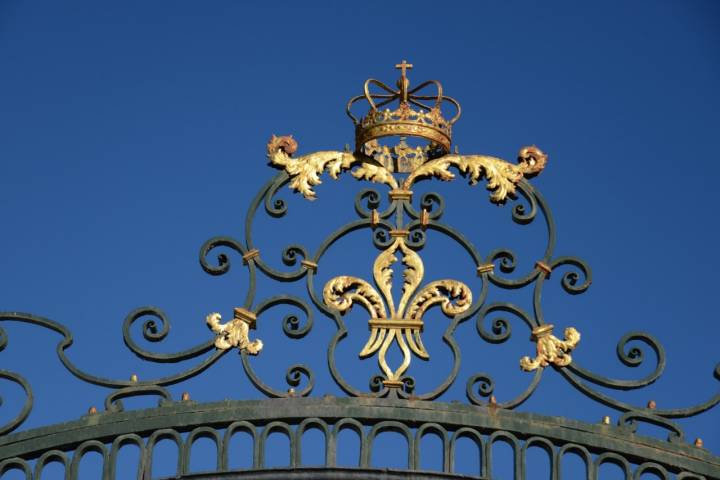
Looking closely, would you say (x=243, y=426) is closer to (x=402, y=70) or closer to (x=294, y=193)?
(x=294, y=193)

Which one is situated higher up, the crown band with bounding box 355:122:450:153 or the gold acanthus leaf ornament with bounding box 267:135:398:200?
the crown band with bounding box 355:122:450:153

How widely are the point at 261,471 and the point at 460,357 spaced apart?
1105mm

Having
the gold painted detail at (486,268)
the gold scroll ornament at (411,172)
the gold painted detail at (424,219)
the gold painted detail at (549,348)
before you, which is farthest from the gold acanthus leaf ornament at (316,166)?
the gold painted detail at (549,348)

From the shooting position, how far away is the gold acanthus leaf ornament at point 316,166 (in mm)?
9891

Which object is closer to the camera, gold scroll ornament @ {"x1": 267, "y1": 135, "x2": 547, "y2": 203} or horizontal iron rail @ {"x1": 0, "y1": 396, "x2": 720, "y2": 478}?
horizontal iron rail @ {"x1": 0, "y1": 396, "x2": 720, "y2": 478}

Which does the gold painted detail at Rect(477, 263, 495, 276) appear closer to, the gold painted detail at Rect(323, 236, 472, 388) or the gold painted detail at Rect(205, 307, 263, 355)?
the gold painted detail at Rect(323, 236, 472, 388)

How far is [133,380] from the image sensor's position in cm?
959

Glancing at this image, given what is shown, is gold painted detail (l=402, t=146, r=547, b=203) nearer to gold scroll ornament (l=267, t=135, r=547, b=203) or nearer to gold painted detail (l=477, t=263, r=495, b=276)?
gold scroll ornament (l=267, t=135, r=547, b=203)

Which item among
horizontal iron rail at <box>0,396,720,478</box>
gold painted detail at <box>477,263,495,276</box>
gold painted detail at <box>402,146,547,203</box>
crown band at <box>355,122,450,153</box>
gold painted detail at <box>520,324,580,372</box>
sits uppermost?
crown band at <box>355,122,450,153</box>

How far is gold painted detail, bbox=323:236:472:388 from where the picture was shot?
31.2 feet

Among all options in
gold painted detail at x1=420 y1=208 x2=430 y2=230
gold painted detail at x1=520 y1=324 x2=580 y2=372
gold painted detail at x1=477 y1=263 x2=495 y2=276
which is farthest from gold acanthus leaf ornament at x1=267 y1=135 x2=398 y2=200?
gold painted detail at x1=520 y1=324 x2=580 y2=372

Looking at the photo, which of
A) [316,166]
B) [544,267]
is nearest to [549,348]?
[544,267]

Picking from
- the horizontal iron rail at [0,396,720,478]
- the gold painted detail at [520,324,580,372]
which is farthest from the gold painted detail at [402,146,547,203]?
the horizontal iron rail at [0,396,720,478]

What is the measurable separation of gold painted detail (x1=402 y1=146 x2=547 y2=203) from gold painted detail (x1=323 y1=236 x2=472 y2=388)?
450 millimetres
